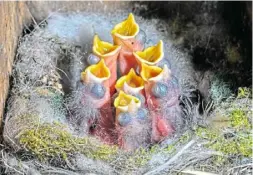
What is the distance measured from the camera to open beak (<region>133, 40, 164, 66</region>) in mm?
2298

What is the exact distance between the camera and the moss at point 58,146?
2.18m

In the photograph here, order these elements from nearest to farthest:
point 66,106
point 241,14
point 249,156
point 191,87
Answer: point 249,156 < point 66,106 < point 191,87 < point 241,14

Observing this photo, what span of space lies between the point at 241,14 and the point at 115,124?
2.52ft

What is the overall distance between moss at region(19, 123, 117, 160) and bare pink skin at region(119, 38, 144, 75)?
14.1 inches

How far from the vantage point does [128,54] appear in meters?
2.42

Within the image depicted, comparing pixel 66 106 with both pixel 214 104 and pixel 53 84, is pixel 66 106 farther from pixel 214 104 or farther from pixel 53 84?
pixel 214 104

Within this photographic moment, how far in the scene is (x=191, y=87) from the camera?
256 cm

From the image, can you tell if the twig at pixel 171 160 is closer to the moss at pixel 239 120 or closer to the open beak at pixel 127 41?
the moss at pixel 239 120

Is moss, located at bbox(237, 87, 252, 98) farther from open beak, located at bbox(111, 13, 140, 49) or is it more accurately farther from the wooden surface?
the wooden surface

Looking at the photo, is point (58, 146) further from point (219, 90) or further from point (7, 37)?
point (219, 90)

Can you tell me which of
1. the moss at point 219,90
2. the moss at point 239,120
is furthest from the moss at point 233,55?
the moss at point 239,120

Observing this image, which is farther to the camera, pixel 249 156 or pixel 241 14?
pixel 241 14

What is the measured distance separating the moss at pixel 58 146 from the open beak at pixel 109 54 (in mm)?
275

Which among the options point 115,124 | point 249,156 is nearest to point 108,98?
point 115,124
